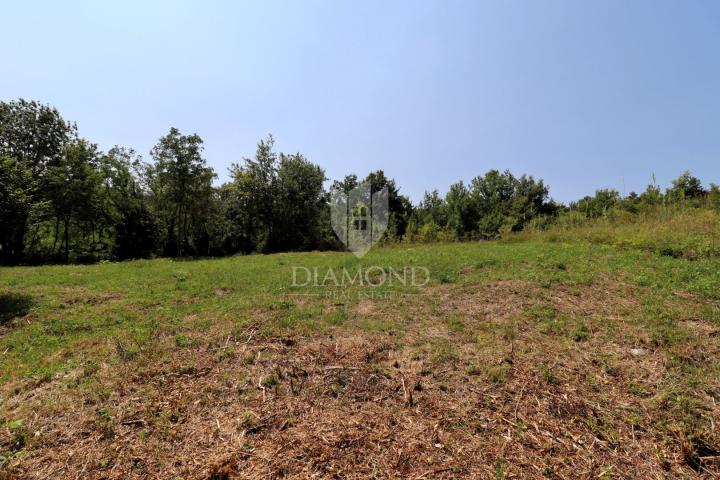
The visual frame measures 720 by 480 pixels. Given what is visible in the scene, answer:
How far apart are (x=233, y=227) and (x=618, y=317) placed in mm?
29520

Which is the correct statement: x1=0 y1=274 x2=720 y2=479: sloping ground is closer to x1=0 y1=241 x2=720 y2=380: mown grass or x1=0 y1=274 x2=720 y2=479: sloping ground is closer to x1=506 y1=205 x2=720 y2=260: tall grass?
x1=0 y1=241 x2=720 y2=380: mown grass

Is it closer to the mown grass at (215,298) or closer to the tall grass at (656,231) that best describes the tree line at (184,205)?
the tall grass at (656,231)

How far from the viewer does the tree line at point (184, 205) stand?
19.6m

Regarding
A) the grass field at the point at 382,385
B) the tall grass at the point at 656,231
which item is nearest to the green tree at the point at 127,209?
the grass field at the point at 382,385

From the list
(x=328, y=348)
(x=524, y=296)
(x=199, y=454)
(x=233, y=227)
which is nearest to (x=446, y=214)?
(x=233, y=227)

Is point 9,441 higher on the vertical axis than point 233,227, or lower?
lower

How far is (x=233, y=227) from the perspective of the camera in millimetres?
28766

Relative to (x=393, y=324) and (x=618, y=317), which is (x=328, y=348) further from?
(x=618, y=317)

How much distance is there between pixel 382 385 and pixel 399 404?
1.15ft

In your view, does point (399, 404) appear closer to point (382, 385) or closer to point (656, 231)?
point (382, 385)

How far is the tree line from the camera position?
1959 centimetres

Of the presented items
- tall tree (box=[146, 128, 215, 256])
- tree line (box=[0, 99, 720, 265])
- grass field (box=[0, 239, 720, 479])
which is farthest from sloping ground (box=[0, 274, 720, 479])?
tall tree (box=[146, 128, 215, 256])

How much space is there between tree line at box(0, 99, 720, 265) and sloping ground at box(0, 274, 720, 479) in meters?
14.6

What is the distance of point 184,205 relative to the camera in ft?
75.5
